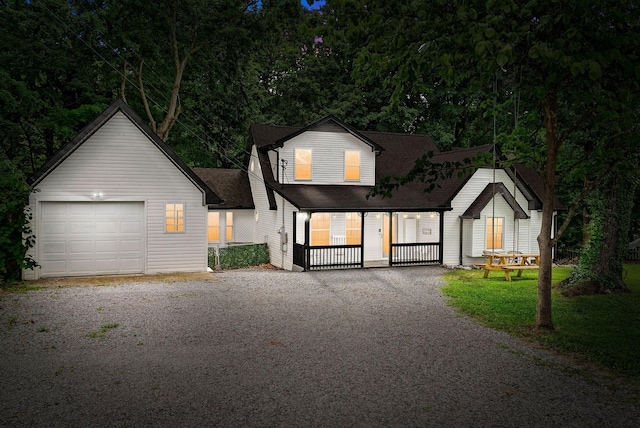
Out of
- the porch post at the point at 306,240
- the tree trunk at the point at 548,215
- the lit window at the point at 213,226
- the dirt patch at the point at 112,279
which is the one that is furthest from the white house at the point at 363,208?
the tree trunk at the point at 548,215

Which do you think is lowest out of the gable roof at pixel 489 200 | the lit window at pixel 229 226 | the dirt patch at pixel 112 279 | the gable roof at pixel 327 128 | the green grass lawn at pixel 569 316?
the dirt patch at pixel 112 279

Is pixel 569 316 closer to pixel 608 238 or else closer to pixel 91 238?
pixel 608 238

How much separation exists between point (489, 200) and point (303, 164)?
819 cm

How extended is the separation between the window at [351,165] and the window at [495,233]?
20.3 ft

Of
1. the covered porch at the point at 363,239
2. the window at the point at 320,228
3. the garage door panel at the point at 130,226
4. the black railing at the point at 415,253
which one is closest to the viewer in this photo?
the garage door panel at the point at 130,226

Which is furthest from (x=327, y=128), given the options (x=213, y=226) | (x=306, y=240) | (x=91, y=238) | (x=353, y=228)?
(x=91, y=238)

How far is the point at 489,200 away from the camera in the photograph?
68.2ft

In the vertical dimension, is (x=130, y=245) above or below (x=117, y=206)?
below

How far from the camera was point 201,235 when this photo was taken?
18000 millimetres

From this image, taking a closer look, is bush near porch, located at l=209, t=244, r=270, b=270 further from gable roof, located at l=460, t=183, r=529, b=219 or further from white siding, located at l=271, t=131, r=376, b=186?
gable roof, located at l=460, t=183, r=529, b=219

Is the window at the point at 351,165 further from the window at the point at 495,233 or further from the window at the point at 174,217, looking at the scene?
the window at the point at 174,217

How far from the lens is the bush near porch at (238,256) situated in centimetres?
2041

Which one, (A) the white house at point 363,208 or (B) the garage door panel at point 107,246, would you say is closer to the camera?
(B) the garage door panel at point 107,246

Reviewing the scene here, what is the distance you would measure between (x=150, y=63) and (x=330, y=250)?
14.6 m
